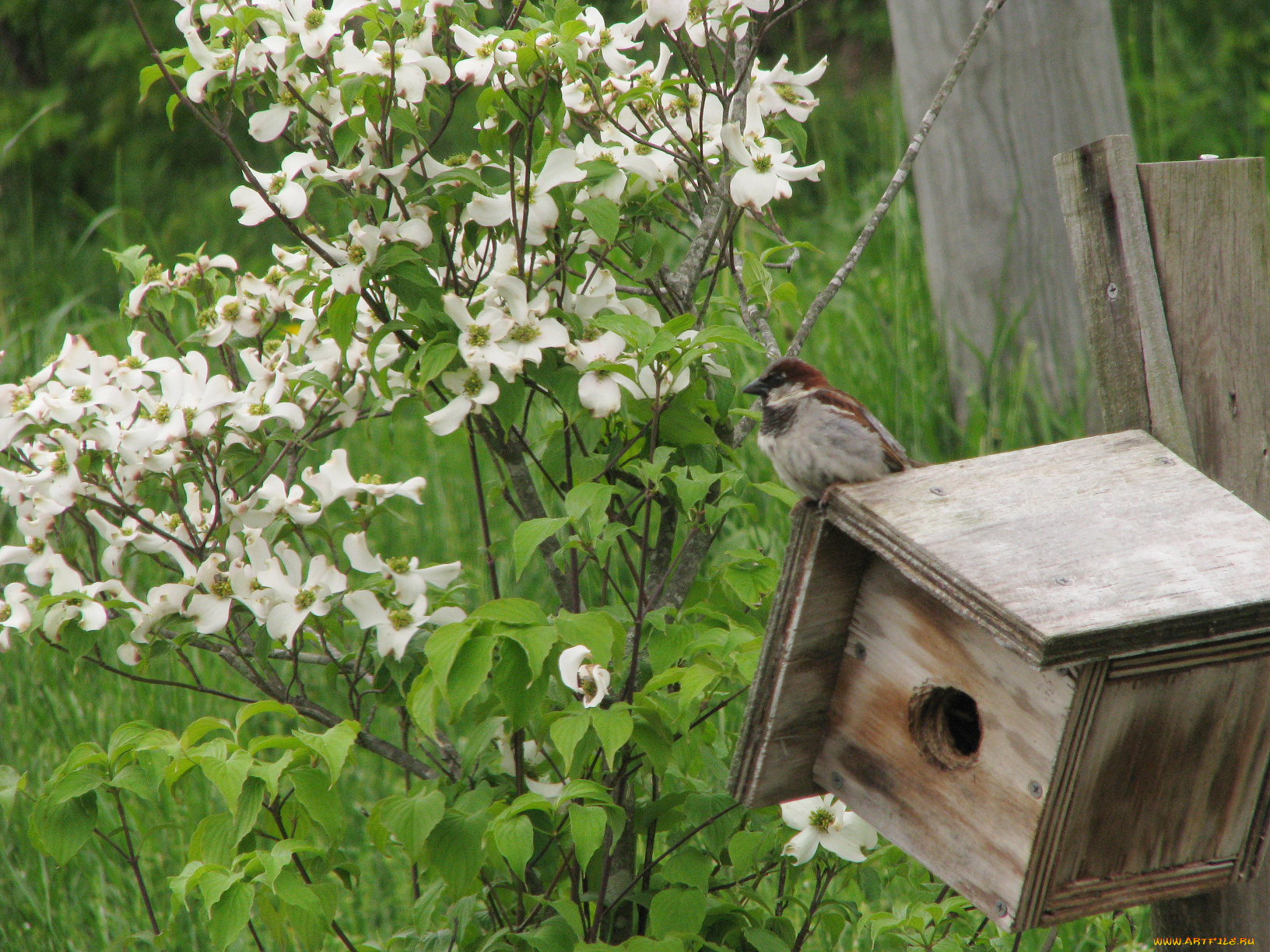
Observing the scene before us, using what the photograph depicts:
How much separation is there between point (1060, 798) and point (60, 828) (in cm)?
128

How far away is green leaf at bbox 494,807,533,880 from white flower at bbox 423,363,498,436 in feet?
1.70

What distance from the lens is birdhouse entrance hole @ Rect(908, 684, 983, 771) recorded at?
1.63 m

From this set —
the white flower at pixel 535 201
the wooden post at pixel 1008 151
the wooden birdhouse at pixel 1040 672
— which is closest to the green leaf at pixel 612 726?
the wooden birdhouse at pixel 1040 672

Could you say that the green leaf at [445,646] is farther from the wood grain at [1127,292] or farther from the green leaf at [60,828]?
the wood grain at [1127,292]

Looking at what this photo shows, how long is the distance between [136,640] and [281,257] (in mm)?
650

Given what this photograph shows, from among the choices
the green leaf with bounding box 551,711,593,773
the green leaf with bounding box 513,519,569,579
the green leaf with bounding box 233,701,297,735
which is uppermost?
the green leaf with bounding box 513,519,569,579

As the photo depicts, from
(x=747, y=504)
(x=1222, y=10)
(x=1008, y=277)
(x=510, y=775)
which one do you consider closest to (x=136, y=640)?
(x=510, y=775)

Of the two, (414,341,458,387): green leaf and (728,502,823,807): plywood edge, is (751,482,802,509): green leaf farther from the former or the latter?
(414,341,458,387): green leaf

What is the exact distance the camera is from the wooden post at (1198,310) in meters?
1.62

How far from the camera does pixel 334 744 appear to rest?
1514 mm

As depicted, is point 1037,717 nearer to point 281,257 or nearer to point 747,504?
point 747,504

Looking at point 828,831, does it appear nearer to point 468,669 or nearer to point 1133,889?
point 1133,889

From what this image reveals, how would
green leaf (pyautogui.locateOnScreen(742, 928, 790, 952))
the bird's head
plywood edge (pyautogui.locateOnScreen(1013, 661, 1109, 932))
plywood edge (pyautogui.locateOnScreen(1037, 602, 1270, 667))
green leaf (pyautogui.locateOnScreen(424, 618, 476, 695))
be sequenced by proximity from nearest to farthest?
plywood edge (pyautogui.locateOnScreen(1037, 602, 1270, 667)) < plywood edge (pyautogui.locateOnScreen(1013, 661, 1109, 932)) < green leaf (pyautogui.locateOnScreen(424, 618, 476, 695)) < green leaf (pyautogui.locateOnScreen(742, 928, 790, 952)) < the bird's head

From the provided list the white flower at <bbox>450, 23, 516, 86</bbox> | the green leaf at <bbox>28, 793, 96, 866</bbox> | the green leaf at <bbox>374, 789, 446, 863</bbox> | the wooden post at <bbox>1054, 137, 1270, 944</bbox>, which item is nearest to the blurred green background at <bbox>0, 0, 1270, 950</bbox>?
the green leaf at <bbox>28, 793, 96, 866</bbox>
